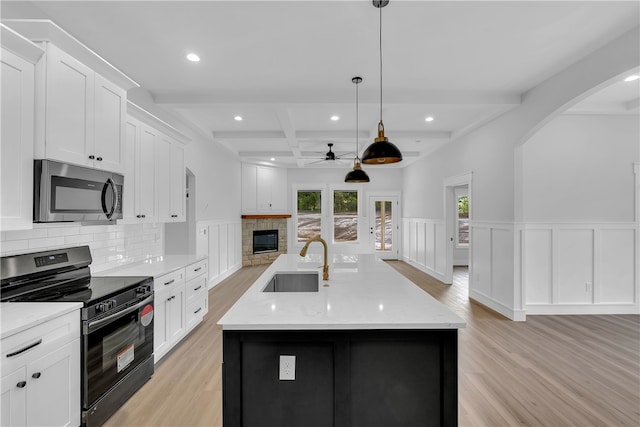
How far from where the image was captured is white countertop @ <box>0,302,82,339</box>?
54.6 inches

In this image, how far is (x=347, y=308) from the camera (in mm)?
1649

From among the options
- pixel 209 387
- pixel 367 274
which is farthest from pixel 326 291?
pixel 209 387

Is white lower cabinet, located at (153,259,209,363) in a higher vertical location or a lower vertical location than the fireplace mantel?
lower

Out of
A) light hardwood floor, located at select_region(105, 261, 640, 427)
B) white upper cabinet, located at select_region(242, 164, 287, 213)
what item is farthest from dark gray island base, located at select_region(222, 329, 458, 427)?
white upper cabinet, located at select_region(242, 164, 287, 213)

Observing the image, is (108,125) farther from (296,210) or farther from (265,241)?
(296,210)

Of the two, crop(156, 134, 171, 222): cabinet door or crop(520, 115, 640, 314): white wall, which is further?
crop(520, 115, 640, 314): white wall

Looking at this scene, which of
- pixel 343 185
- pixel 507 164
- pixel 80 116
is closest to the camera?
pixel 80 116

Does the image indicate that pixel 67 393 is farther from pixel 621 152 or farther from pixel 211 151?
pixel 621 152

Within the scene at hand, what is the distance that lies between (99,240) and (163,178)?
0.93 meters

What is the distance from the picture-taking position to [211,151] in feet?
18.4

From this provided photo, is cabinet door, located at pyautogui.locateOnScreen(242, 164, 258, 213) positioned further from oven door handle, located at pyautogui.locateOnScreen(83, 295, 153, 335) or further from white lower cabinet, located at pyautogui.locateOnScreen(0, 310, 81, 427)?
white lower cabinet, located at pyautogui.locateOnScreen(0, 310, 81, 427)

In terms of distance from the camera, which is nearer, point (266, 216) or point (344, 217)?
point (266, 216)

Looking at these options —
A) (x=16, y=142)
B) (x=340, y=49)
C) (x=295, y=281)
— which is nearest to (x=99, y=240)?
(x=16, y=142)

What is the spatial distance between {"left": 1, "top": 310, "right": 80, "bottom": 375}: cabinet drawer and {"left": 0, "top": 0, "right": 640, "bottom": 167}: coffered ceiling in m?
2.01
